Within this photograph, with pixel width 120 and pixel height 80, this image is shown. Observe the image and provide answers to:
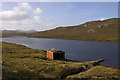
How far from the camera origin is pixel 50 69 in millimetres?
28609

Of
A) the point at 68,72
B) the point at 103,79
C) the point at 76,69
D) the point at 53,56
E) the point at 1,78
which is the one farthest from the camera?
the point at 53,56

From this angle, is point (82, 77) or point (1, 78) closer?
point (1, 78)

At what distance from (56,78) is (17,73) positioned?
939cm

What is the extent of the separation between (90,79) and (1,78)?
19143mm

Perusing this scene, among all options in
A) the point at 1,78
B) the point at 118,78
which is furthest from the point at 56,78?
the point at 118,78

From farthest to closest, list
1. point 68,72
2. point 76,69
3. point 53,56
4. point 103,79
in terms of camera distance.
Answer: point 53,56 → point 76,69 → point 68,72 → point 103,79

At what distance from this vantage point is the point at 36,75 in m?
24.5

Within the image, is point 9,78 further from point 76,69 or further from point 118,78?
point 118,78

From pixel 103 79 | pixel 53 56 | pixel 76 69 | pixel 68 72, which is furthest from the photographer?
pixel 53 56

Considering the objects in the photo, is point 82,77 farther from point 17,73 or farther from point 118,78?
point 17,73

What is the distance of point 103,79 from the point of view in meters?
23.6

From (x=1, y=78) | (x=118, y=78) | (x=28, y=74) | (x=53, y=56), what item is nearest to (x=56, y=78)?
(x=28, y=74)

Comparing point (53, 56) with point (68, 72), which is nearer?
point (68, 72)

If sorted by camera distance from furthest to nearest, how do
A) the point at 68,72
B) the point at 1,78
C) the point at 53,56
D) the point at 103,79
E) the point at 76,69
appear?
the point at 53,56
the point at 76,69
the point at 68,72
the point at 103,79
the point at 1,78
